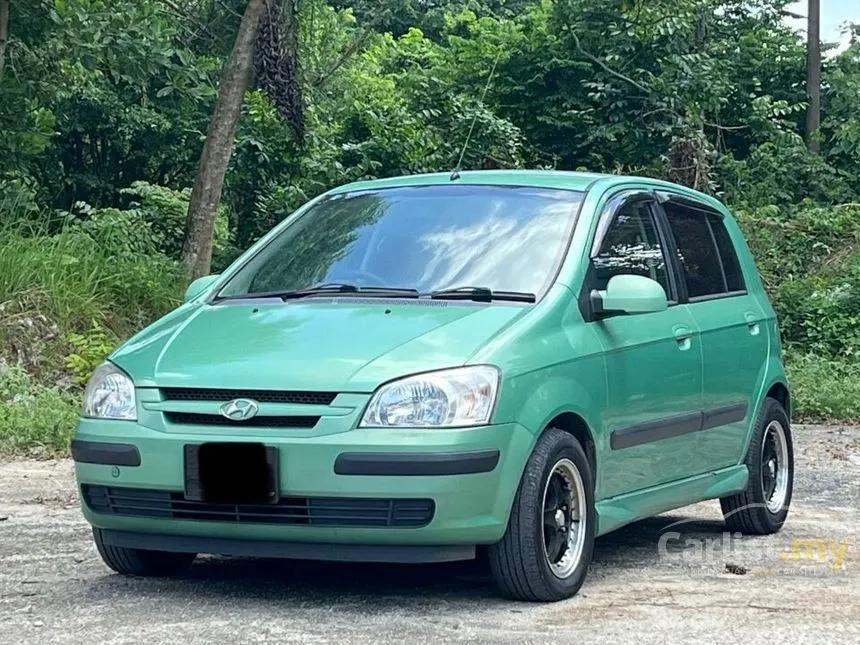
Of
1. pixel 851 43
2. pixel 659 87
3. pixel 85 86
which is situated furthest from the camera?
pixel 851 43

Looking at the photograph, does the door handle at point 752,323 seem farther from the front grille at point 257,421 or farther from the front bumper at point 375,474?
the front grille at point 257,421

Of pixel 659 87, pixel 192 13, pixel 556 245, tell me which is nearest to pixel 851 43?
pixel 659 87

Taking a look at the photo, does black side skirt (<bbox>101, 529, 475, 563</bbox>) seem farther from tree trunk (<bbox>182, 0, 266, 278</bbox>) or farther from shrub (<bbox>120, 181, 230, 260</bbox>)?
shrub (<bbox>120, 181, 230, 260</bbox>)

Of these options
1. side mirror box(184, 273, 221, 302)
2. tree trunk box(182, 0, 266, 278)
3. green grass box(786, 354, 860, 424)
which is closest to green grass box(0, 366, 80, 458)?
tree trunk box(182, 0, 266, 278)

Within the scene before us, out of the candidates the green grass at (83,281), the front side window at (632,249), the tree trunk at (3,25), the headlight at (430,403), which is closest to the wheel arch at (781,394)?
the front side window at (632,249)

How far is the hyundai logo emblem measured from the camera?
183 inches

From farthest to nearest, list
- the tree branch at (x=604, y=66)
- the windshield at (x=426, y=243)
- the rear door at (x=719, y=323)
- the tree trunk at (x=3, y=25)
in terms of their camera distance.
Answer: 1. the tree branch at (x=604, y=66)
2. the tree trunk at (x=3, y=25)
3. the rear door at (x=719, y=323)
4. the windshield at (x=426, y=243)

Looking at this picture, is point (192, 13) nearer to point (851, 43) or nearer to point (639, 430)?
point (639, 430)

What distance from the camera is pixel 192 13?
17328mm

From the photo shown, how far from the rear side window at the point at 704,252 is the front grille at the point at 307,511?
7.75 feet

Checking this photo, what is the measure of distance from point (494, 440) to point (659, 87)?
18865mm

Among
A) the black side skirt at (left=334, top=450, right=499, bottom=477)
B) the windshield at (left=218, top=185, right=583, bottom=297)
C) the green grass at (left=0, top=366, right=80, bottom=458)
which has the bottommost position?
the green grass at (left=0, top=366, right=80, bottom=458)

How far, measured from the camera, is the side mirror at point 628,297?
17.8 ft

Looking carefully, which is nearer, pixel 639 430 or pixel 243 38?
pixel 639 430
